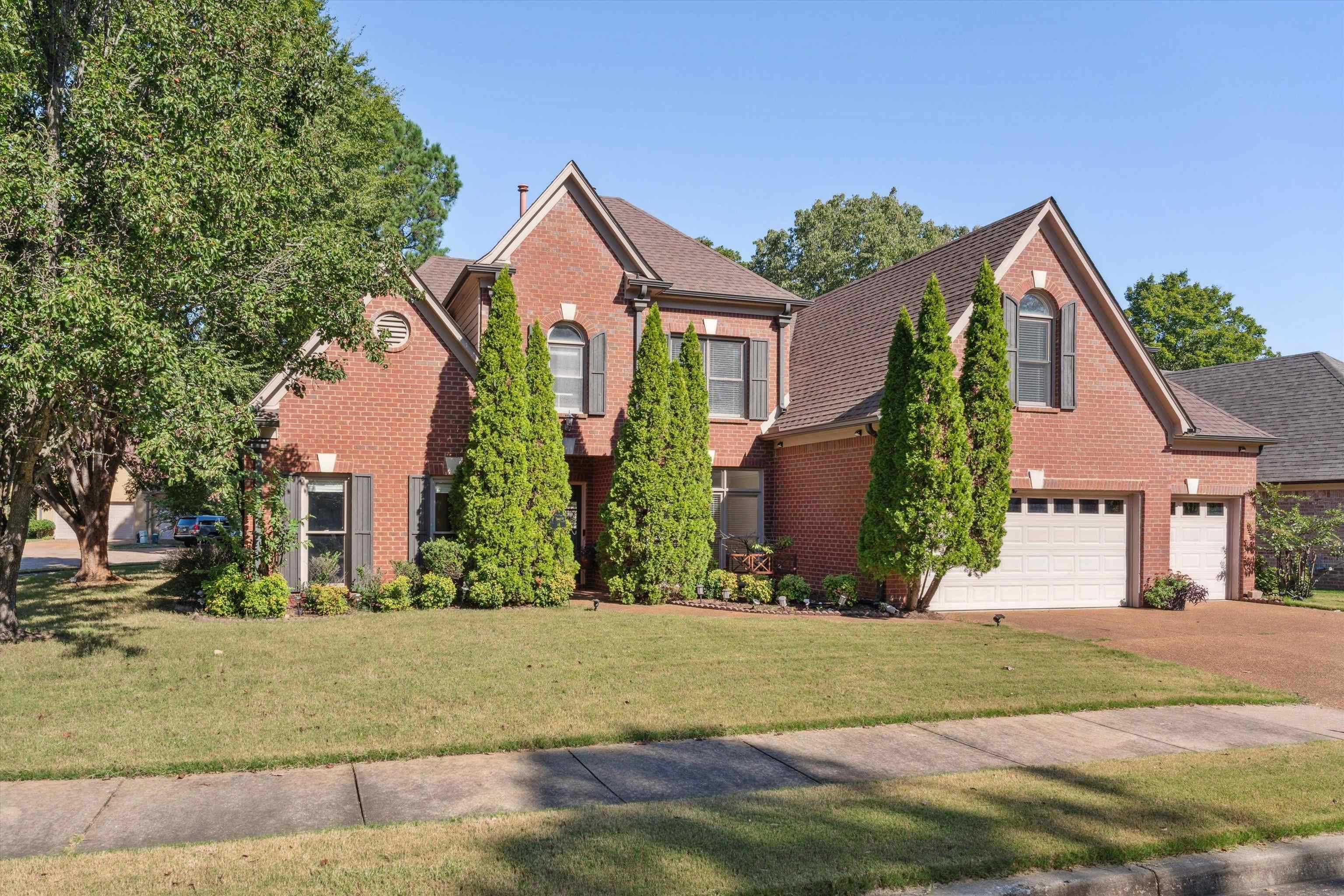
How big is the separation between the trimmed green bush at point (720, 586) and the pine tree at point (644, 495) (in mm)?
1016

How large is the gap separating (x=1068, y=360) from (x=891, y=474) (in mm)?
4984

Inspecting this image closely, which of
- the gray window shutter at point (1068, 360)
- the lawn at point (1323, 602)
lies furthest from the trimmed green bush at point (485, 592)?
the lawn at point (1323, 602)

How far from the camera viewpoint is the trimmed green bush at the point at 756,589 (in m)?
16.8

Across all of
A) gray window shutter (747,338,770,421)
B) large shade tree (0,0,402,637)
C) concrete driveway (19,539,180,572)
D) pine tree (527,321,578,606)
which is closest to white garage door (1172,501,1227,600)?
gray window shutter (747,338,770,421)

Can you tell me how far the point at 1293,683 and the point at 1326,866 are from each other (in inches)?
246

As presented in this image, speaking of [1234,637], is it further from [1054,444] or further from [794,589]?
[794,589]

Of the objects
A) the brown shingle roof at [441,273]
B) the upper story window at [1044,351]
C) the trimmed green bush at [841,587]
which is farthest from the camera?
the brown shingle roof at [441,273]

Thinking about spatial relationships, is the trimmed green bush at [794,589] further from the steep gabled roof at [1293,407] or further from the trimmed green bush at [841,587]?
the steep gabled roof at [1293,407]

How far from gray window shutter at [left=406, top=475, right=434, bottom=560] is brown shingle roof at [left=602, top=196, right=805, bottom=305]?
6494 millimetres

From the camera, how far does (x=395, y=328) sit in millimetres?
16797

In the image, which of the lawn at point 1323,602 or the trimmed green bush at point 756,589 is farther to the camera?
the lawn at point 1323,602

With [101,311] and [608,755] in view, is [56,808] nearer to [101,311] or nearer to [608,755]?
[608,755]

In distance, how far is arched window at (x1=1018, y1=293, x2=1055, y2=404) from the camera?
1761cm

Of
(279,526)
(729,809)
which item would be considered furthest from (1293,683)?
(279,526)
